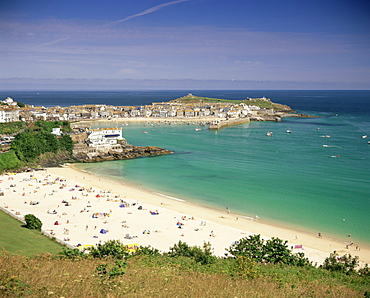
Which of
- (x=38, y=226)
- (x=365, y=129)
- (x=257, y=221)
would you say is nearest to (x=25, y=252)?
(x=38, y=226)

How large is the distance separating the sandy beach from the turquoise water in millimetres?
1416

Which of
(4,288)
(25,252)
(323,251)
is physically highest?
(4,288)

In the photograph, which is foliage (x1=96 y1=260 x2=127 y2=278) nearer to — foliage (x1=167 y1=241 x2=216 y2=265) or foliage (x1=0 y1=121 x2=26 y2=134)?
foliage (x1=167 y1=241 x2=216 y2=265)

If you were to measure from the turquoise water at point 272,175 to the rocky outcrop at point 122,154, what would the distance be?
1.39 m

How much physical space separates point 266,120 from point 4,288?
7230cm

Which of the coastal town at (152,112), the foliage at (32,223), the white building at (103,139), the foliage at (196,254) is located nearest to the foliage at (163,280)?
the foliage at (196,254)

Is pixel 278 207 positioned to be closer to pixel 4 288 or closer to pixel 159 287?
pixel 159 287

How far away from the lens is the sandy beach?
16.6m

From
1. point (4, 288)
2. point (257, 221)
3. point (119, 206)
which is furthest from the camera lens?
point (119, 206)

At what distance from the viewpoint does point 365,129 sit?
5762cm

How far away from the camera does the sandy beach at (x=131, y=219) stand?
54.5 feet

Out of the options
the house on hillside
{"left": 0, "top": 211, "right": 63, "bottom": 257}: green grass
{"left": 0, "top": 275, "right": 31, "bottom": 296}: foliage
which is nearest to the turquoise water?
{"left": 0, "top": 211, "right": 63, "bottom": 257}: green grass

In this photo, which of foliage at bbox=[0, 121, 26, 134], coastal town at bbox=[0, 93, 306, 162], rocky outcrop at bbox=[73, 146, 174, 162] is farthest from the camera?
foliage at bbox=[0, 121, 26, 134]

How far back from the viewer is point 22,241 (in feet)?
45.2
